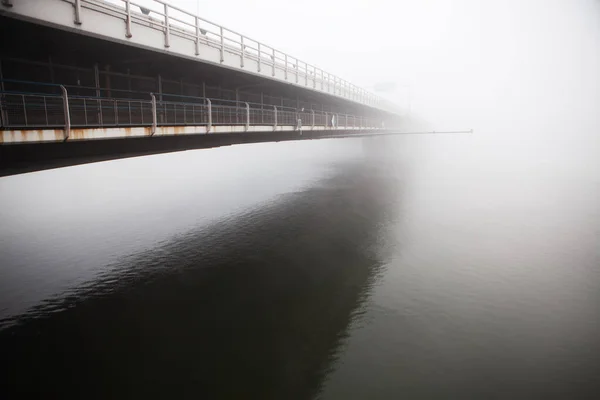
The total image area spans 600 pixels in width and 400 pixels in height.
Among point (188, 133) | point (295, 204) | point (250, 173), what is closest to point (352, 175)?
point (250, 173)

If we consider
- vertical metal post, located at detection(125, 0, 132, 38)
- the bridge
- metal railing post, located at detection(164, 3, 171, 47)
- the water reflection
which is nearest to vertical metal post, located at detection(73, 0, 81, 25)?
the bridge

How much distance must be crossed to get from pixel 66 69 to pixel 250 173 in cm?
3541

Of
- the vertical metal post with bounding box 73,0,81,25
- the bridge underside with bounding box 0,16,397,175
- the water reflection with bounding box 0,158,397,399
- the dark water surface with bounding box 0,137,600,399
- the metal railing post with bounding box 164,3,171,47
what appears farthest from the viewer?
the metal railing post with bounding box 164,3,171,47

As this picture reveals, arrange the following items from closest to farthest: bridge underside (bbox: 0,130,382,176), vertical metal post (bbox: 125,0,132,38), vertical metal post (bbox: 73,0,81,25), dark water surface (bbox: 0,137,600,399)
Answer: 1. bridge underside (bbox: 0,130,382,176)
2. dark water surface (bbox: 0,137,600,399)
3. vertical metal post (bbox: 73,0,81,25)
4. vertical metal post (bbox: 125,0,132,38)

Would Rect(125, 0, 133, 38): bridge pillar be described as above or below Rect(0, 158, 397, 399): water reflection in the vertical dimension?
above

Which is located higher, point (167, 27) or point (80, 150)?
point (167, 27)

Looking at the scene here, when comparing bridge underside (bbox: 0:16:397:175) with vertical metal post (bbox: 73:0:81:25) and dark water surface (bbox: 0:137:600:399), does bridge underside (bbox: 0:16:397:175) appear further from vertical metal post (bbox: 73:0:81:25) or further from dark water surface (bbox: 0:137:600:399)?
dark water surface (bbox: 0:137:600:399)

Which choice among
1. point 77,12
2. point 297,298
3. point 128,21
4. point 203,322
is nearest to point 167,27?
point 128,21

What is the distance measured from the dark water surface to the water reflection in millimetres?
63

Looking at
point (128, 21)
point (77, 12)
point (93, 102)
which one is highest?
point (128, 21)

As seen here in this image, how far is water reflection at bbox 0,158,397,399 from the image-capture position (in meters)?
Result: 9.87

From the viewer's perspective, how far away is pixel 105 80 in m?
17.6

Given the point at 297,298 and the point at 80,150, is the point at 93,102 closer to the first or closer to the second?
the point at 80,150

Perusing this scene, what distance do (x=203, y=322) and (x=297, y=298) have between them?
3825mm
